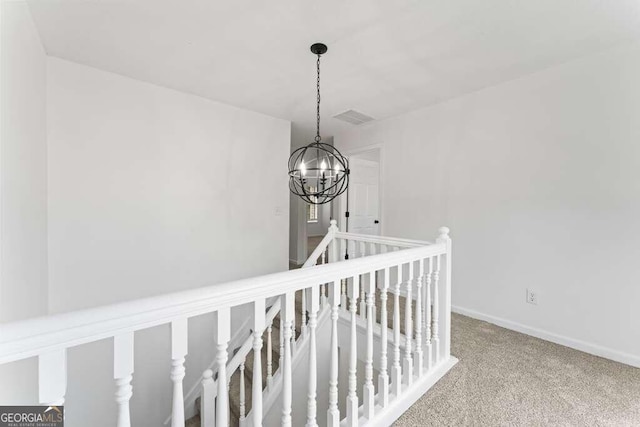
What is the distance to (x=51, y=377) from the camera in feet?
2.03

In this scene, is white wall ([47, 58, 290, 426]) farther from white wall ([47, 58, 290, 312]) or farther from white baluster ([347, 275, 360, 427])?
white baluster ([347, 275, 360, 427])

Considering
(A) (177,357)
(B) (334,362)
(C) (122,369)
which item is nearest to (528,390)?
(B) (334,362)

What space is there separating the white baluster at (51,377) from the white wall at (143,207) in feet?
6.64

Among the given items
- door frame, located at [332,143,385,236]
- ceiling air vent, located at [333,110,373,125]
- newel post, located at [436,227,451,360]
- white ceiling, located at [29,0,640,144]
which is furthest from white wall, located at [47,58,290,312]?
newel post, located at [436,227,451,360]

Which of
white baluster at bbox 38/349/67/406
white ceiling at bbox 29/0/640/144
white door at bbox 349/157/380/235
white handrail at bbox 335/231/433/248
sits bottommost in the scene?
white baluster at bbox 38/349/67/406

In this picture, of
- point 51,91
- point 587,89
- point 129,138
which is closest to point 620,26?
point 587,89

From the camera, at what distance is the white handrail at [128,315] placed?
587mm

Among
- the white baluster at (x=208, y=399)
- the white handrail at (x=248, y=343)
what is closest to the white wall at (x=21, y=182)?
the white baluster at (x=208, y=399)

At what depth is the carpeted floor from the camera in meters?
1.48

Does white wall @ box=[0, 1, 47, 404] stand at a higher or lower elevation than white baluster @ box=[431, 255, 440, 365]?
higher

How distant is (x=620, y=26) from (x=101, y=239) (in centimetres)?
421

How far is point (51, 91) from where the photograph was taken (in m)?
2.16

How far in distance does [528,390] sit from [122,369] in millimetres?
2174

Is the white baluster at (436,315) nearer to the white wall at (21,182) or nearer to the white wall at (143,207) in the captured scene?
the white wall at (143,207)
